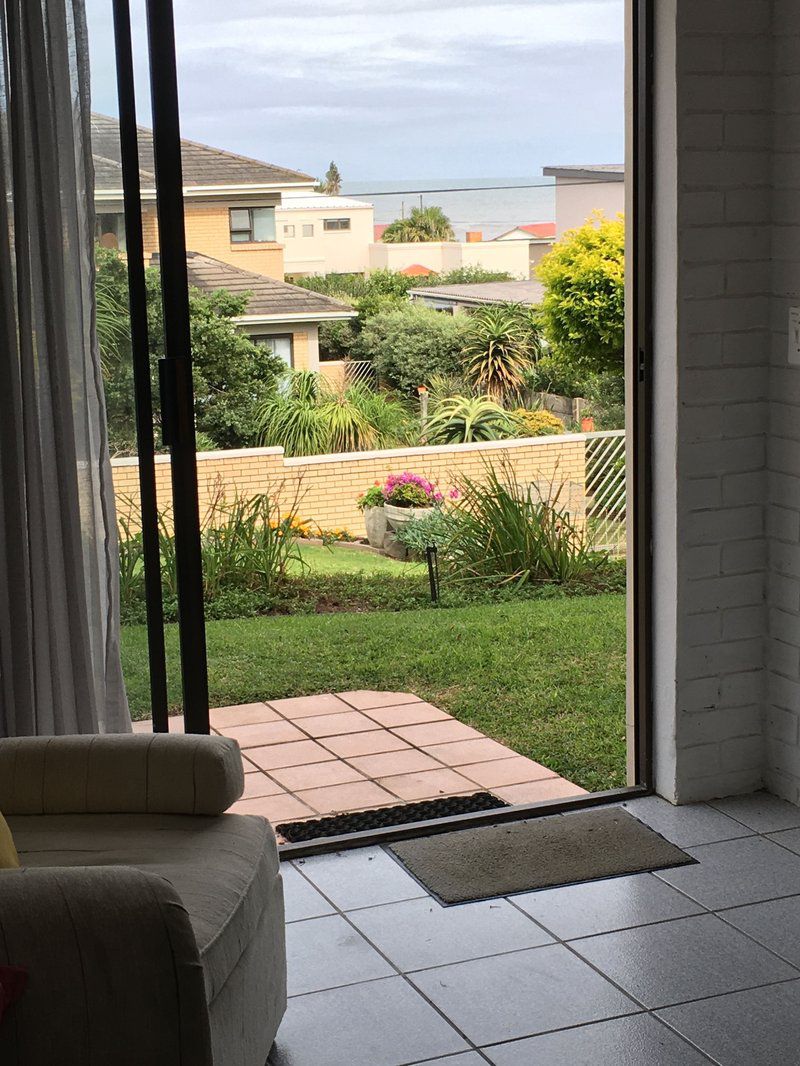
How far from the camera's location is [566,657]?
19.9 feet

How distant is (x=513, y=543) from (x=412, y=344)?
20.9 feet


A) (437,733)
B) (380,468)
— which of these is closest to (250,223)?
(380,468)

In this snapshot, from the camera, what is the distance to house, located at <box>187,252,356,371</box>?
14.1 meters

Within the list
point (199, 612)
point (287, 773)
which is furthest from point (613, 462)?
point (199, 612)

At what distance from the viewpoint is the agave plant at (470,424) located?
11.2 m

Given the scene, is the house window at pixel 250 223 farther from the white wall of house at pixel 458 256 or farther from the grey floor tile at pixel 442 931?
the grey floor tile at pixel 442 931

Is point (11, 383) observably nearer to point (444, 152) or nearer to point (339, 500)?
point (339, 500)

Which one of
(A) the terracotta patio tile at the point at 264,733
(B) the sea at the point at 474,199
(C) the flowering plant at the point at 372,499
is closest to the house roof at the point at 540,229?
(B) the sea at the point at 474,199

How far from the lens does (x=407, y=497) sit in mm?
9625

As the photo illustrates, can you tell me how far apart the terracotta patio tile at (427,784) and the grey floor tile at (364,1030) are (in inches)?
54.1

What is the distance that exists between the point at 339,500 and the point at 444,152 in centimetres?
797

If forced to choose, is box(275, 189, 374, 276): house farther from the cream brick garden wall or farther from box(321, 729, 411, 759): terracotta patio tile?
box(321, 729, 411, 759): terracotta patio tile

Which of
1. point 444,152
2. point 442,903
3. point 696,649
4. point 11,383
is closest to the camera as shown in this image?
point 11,383

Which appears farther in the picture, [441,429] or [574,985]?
[441,429]
